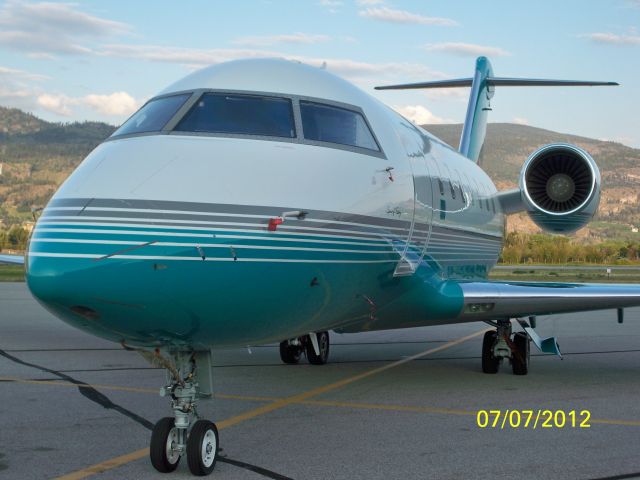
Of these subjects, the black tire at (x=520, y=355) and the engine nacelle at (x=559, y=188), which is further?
the engine nacelle at (x=559, y=188)

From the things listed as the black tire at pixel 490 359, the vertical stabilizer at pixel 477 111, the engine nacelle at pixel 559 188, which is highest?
the vertical stabilizer at pixel 477 111

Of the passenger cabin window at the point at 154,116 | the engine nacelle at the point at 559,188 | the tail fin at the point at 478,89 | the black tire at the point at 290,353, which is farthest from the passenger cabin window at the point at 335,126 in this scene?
the tail fin at the point at 478,89

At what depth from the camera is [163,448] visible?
5926 mm

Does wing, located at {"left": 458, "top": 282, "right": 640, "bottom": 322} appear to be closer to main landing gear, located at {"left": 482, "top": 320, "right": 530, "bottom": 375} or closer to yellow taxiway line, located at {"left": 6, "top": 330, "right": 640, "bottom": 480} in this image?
main landing gear, located at {"left": 482, "top": 320, "right": 530, "bottom": 375}

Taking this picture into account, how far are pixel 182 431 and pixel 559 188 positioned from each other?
28.5 feet

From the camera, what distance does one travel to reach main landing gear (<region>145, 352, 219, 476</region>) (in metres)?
5.89

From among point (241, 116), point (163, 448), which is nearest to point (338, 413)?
point (163, 448)

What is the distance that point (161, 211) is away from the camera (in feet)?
17.8

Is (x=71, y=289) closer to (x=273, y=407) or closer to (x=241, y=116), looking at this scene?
(x=241, y=116)

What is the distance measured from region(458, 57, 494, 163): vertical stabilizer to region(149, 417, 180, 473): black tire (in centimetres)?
1259

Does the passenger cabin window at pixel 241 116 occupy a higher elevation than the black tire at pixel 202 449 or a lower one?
higher

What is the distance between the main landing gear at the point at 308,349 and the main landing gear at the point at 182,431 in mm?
5517
